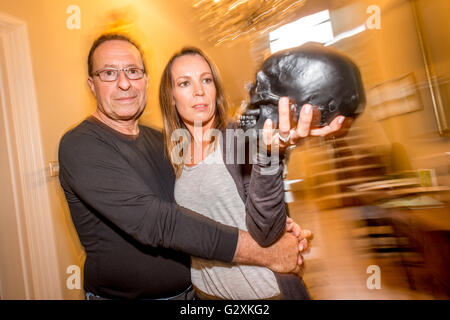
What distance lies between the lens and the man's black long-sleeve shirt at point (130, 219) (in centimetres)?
55

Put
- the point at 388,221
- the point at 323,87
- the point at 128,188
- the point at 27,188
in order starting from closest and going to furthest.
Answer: the point at 323,87 < the point at 128,188 < the point at 388,221 < the point at 27,188

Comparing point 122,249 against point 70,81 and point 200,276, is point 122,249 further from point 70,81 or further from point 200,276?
point 70,81

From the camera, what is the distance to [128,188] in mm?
581

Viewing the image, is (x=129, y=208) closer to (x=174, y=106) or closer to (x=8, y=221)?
(x=174, y=106)

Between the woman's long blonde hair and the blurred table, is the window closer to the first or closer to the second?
the woman's long blonde hair

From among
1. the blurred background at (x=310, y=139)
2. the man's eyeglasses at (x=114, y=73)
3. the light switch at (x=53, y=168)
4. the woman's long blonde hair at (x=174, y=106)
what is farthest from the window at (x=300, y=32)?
the light switch at (x=53, y=168)

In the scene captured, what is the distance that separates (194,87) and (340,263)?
0.62m

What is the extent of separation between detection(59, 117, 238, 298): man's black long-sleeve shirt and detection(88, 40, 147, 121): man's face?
0.19 feet

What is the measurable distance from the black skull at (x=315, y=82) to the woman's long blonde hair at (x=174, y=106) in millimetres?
226

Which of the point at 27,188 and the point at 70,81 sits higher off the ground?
the point at 70,81

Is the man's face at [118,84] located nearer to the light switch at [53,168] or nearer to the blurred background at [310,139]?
the blurred background at [310,139]

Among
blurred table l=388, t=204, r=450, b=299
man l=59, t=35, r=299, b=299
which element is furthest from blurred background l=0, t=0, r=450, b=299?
man l=59, t=35, r=299, b=299

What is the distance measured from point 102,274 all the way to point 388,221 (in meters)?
0.79
